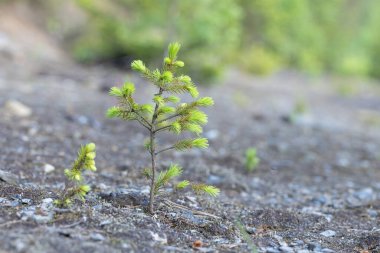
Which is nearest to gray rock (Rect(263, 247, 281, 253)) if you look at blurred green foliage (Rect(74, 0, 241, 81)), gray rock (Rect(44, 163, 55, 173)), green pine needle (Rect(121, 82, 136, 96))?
green pine needle (Rect(121, 82, 136, 96))

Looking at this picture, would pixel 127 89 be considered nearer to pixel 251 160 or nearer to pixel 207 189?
pixel 207 189

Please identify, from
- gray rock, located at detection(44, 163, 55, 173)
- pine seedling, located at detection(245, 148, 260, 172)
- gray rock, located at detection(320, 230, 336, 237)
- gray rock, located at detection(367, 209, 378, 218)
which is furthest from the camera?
pine seedling, located at detection(245, 148, 260, 172)

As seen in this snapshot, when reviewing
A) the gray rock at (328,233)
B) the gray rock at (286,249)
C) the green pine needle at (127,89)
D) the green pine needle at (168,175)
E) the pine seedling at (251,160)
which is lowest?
the gray rock at (286,249)

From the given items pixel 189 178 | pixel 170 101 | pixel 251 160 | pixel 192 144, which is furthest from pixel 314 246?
pixel 251 160

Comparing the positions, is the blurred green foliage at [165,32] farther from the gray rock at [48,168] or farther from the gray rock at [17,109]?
the gray rock at [48,168]

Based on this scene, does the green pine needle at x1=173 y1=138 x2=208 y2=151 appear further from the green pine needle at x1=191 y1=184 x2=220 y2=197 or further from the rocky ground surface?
the rocky ground surface

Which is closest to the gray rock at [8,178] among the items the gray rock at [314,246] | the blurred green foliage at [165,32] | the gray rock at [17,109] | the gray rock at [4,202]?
the gray rock at [4,202]
